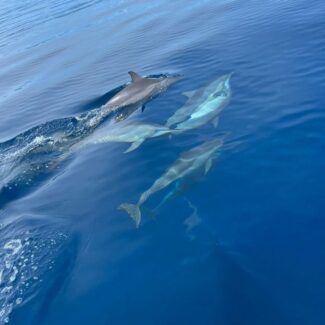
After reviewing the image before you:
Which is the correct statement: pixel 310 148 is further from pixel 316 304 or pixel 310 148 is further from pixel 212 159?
pixel 316 304

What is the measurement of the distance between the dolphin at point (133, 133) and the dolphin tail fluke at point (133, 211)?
139 inches

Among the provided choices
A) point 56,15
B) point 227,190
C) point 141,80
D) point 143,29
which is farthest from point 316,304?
point 56,15

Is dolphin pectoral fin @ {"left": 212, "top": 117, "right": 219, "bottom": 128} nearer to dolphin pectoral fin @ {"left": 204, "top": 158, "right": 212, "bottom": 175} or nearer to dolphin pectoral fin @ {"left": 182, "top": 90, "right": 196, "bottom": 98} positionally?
dolphin pectoral fin @ {"left": 204, "top": 158, "right": 212, "bottom": 175}

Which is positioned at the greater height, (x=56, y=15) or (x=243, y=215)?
(x=56, y=15)

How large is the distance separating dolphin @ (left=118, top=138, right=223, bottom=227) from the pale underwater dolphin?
6.41ft

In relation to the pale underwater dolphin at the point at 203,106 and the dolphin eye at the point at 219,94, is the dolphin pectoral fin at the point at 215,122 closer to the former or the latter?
the pale underwater dolphin at the point at 203,106

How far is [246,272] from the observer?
848 centimetres

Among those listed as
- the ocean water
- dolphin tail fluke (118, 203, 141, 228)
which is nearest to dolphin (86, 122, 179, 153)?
the ocean water

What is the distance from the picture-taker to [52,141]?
16.0 metres

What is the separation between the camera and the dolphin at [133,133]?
14.1 meters

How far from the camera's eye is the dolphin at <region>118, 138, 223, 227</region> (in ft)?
37.0

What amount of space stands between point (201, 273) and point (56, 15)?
38.8 metres

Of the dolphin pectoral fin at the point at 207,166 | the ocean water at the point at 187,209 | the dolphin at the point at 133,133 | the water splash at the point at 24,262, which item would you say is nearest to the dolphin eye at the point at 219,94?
the ocean water at the point at 187,209

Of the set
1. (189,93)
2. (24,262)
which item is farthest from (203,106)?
(24,262)
